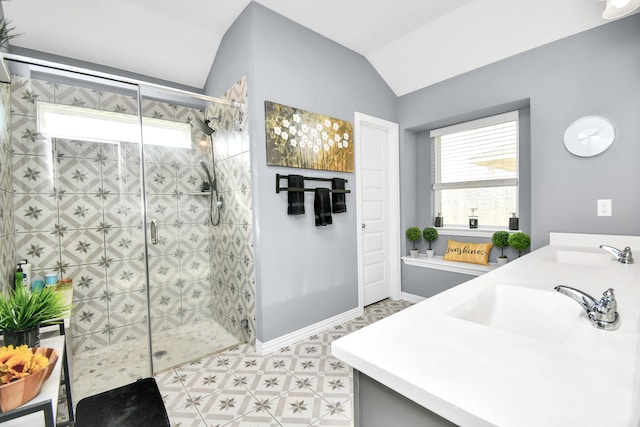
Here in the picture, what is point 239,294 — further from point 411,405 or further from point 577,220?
point 577,220

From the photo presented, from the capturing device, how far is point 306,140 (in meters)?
2.68

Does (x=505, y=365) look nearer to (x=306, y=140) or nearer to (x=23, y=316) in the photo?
(x=23, y=316)

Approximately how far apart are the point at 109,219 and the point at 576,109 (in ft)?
13.1

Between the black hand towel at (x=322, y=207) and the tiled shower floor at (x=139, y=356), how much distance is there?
4.45 ft

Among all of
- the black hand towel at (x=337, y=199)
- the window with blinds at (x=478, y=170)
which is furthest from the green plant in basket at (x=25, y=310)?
the window with blinds at (x=478, y=170)

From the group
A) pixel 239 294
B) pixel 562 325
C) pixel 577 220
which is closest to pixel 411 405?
pixel 562 325

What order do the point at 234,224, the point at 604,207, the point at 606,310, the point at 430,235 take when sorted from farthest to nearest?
the point at 430,235
the point at 234,224
the point at 604,207
the point at 606,310

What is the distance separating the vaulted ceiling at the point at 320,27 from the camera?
2281 mm

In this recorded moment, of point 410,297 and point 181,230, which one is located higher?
point 181,230

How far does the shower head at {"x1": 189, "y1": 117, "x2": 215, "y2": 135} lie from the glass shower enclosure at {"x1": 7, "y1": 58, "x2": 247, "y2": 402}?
20 mm

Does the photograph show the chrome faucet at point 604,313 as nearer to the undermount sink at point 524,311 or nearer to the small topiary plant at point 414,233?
the undermount sink at point 524,311

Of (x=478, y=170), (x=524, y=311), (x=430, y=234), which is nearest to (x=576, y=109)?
(x=478, y=170)

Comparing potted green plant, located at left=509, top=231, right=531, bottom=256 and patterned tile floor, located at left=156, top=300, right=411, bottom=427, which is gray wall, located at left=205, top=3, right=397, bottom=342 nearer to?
patterned tile floor, located at left=156, top=300, right=411, bottom=427

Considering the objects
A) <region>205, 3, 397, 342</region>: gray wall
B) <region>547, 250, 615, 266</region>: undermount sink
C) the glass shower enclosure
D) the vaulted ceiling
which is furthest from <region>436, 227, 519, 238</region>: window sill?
the glass shower enclosure
